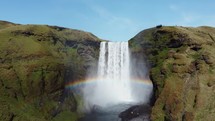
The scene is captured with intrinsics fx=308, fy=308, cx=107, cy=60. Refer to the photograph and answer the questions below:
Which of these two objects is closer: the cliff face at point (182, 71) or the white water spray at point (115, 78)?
the cliff face at point (182, 71)

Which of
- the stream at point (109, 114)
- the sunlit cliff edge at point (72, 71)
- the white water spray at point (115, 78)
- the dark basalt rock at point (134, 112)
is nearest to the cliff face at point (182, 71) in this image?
the sunlit cliff edge at point (72, 71)

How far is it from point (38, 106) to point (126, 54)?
115ft

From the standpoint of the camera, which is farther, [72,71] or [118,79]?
[118,79]

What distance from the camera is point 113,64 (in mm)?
97562

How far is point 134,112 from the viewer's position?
249 feet

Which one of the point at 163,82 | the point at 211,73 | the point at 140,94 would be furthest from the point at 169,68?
the point at 140,94

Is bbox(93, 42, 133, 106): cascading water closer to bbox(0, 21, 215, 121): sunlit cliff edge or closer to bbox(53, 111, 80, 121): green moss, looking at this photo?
bbox(0, 21, 215, 121): sunlit cliff edge

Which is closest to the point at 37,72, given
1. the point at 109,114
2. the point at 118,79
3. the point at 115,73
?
the point at 109,114

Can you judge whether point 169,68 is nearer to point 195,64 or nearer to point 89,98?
point 195,64

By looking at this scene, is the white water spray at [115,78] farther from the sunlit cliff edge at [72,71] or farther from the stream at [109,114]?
the stream at [109,114]

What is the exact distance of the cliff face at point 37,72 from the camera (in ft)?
233

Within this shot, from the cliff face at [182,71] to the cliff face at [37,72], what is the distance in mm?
22233

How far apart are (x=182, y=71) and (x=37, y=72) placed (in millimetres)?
35770

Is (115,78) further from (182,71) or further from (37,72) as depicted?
(37,72)
